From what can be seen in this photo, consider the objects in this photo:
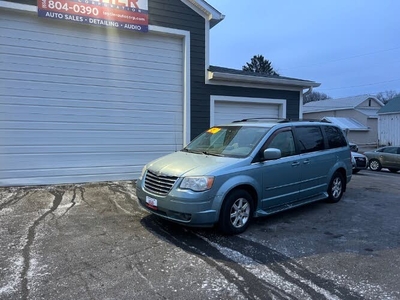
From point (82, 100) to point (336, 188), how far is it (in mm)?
6372

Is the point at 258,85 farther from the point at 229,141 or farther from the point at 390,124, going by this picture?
the point at 390,124

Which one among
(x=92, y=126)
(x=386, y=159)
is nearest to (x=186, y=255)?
(x=92, y=126)

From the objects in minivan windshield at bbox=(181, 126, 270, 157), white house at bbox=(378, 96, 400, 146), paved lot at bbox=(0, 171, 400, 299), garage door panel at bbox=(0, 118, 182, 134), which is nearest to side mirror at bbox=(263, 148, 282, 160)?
minivan windshield at bbox=(181, 126, 270, 157)

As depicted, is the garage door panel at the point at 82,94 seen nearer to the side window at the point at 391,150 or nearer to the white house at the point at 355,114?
the side window at the point at 391,150

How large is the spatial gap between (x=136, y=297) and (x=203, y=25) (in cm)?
837

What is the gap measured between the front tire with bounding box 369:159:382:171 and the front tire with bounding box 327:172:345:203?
1260 cm

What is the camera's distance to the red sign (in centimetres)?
802

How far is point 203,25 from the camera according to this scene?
392 inches

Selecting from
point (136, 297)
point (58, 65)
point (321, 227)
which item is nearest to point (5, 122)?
point (58, 65)

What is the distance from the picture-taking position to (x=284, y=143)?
6.10 m

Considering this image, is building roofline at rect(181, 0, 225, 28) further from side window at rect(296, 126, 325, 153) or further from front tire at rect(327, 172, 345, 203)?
front tire at rect(327, 172, 345, 203)

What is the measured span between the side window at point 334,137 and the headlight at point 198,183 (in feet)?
11.5

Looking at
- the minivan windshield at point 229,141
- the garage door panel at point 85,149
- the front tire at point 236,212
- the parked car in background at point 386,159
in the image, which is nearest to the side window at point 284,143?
the minivan windshield at point 229,141

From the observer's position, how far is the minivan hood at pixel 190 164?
494cm
